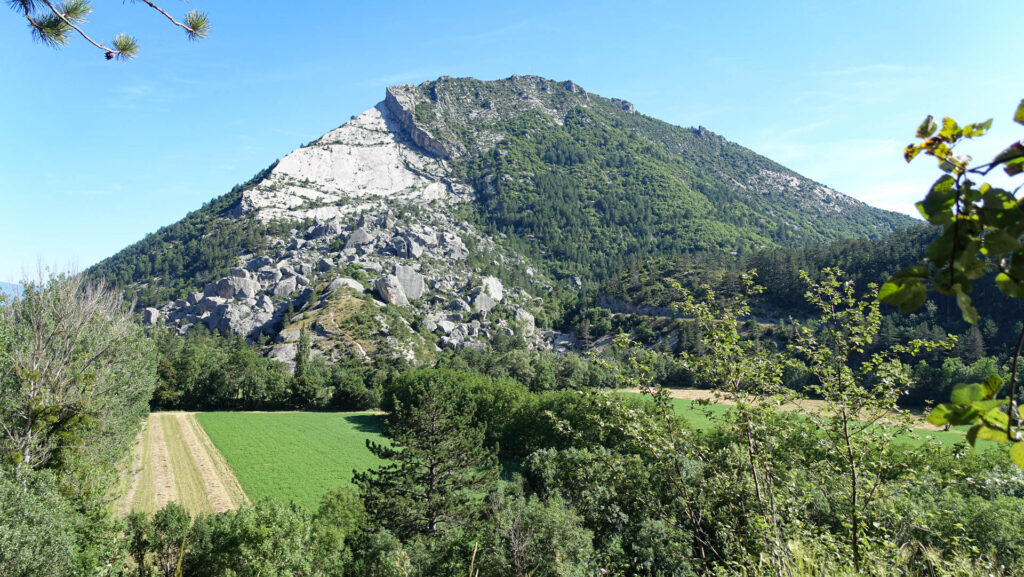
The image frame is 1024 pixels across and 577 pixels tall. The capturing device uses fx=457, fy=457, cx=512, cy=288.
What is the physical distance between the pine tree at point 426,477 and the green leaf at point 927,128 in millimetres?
18405

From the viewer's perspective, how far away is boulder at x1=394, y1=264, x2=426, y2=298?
118625 millimetres

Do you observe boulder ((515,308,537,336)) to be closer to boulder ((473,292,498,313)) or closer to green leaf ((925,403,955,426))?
boulder ((473,292,498,313))

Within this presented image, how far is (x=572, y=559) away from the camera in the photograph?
640 inches

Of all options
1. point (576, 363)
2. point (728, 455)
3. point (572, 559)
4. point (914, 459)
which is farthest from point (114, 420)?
point (576, 363)

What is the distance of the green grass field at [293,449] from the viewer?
117 feet

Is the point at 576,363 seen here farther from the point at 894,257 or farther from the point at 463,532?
the point at 894,257

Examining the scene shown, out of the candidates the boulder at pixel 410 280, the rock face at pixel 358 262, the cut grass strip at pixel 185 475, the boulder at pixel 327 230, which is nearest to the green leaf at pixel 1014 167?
the cut grass strip at pixel 185 475

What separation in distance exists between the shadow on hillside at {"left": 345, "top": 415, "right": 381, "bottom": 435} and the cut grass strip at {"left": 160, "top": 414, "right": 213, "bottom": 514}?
60.0 feet

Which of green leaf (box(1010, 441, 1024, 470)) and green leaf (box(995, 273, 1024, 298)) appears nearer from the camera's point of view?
green leaf (box(1010, 441, 1024, 470))

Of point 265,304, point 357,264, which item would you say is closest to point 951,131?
point 265,304

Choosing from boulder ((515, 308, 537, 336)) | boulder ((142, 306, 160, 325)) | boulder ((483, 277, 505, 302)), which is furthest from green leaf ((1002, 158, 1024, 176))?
boulder ((142, 306, 160, 325))

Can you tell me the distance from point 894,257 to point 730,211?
99266 millimetres

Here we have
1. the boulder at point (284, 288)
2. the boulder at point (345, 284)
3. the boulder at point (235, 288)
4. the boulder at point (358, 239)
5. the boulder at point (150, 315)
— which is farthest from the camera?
the boulder at point (358, 239)

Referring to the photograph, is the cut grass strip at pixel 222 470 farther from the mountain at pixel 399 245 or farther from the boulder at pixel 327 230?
the boulder at pixel 327 230
